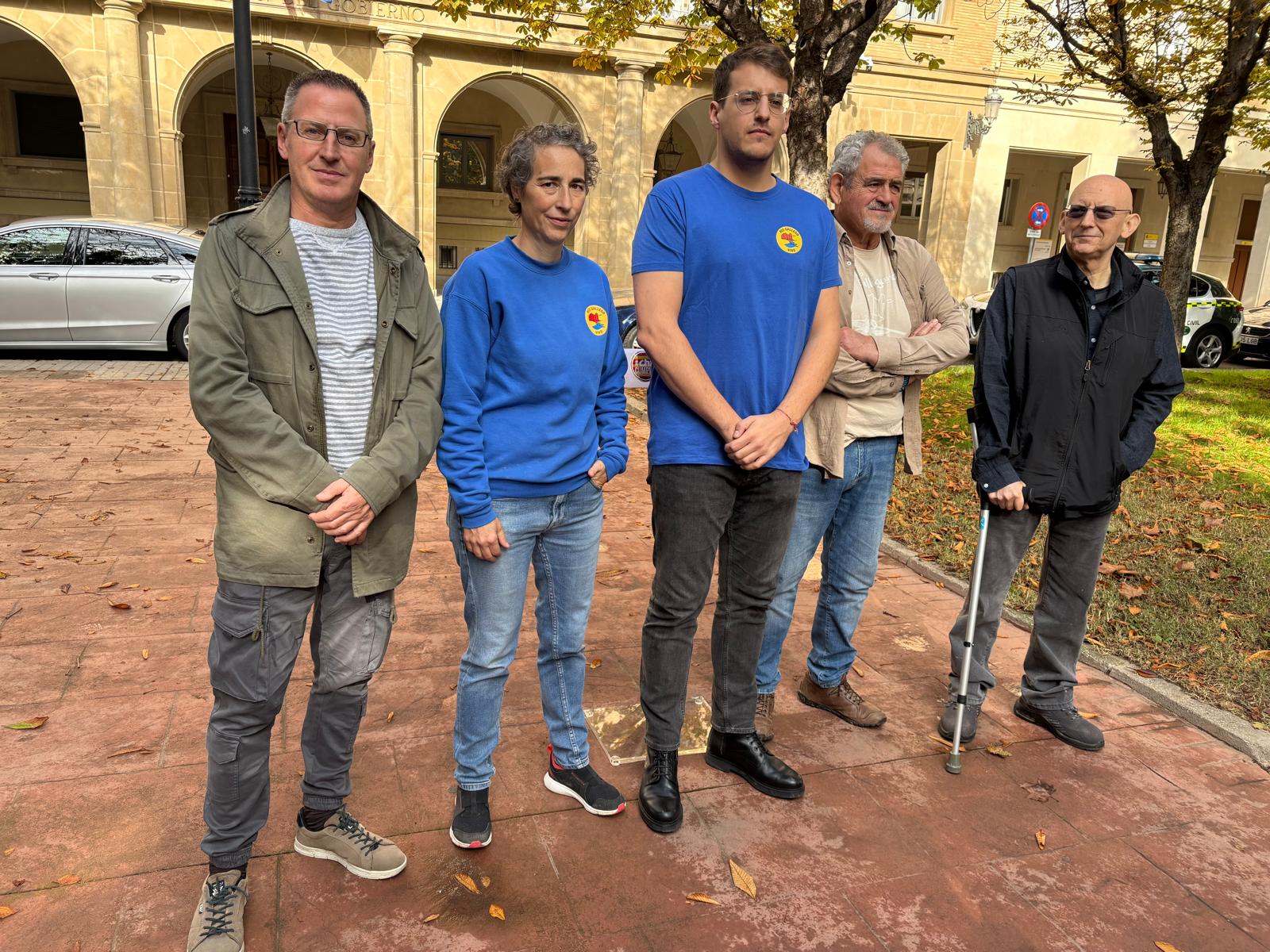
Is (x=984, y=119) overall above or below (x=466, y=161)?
above

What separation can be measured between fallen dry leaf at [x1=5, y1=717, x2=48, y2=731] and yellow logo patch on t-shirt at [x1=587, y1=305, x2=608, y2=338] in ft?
8.63

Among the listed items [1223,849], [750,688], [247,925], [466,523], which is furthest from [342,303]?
[1223,849]

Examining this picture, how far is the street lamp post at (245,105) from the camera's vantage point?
336 inches

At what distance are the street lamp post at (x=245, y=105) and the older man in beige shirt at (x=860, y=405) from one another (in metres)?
6.89

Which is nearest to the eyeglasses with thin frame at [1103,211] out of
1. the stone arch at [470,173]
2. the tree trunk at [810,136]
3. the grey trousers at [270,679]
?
the grey trousers at [270,679]

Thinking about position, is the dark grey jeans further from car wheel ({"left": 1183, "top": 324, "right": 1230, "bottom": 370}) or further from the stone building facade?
car wheel ({"left": 1183, "top": 324, "right": 1230, "bottom": 370})

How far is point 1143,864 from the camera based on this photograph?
3.03m

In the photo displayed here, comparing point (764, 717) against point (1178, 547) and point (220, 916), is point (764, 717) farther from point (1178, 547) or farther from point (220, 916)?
point (1178, 547)

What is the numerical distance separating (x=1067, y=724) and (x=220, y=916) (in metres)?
3.22

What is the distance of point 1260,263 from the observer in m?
28.2

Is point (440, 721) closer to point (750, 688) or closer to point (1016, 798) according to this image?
point (750, 688)

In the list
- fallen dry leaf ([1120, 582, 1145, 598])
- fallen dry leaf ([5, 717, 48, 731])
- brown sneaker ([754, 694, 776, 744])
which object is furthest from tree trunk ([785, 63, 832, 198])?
fallen dry leaf ([5, 717, 48, 731])

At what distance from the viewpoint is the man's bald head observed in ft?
11.5

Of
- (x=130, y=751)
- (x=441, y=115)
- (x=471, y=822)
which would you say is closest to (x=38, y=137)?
(x=441, y=115)
